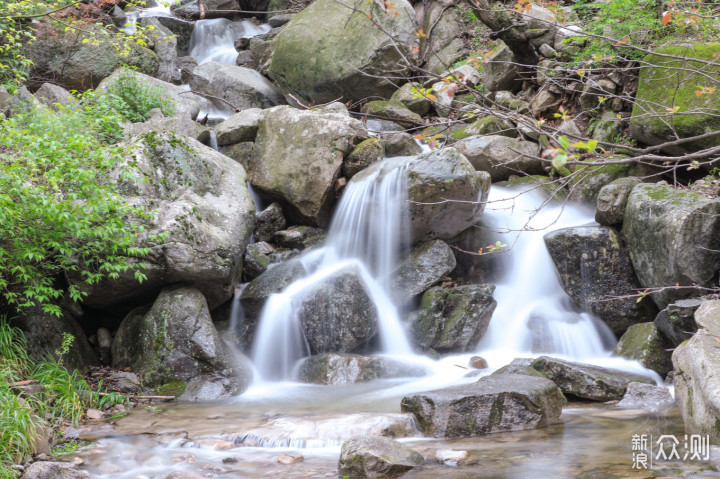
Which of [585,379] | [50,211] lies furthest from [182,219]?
[585,379]

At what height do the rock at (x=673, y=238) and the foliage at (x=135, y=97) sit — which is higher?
the foliage at (x=135, y=97)

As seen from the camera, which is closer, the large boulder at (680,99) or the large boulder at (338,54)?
the large boulder at (680,99)

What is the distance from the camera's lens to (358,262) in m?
8.98

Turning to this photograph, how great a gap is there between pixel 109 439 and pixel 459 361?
4.42m

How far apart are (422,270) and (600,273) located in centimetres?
258

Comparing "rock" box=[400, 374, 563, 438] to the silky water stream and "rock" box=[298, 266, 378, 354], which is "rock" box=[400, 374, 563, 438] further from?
"rock" box=[298, 266, 378, 354]

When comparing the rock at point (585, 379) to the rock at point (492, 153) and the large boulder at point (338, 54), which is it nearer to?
the rock at point (492, 153)

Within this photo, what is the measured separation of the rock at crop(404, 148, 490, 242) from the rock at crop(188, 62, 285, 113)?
6504 mm

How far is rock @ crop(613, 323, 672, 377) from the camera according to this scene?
673 cm

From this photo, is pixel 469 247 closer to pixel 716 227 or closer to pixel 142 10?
pixel 716 227

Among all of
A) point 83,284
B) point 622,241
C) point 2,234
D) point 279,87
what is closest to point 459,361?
point 622,241

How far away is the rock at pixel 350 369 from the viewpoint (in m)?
7.12

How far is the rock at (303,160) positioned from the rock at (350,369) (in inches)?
116

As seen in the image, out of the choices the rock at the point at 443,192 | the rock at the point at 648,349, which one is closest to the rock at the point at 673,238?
the rock at the point at 648,349
